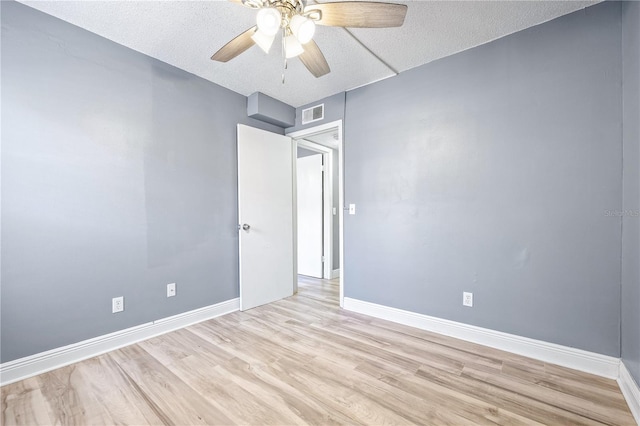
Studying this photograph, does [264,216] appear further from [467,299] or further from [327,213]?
[467,299]

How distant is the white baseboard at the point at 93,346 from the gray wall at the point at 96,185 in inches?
2.1

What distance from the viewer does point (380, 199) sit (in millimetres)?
2742

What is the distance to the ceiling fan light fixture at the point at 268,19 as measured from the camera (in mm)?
1299

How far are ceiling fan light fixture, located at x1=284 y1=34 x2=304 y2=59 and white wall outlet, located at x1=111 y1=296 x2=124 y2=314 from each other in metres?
2.25

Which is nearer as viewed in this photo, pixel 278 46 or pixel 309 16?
pixel 309 16

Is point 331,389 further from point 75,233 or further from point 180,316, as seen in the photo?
point 75,233

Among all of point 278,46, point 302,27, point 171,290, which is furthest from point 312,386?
point 278,46

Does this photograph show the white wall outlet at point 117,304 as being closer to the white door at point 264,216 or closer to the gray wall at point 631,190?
the white door at point 264,216

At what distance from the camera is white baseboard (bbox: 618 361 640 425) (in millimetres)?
1373

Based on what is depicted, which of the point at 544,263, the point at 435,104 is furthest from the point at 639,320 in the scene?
the point at 435,104

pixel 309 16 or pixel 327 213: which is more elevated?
pixel 309 16

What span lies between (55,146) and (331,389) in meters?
2.47

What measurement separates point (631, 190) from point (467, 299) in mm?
1245

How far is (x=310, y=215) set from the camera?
4625mm
